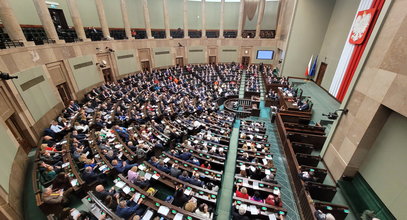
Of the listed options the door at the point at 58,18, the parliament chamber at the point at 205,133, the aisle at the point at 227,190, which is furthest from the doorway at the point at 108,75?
the aisle at the point at 227,190

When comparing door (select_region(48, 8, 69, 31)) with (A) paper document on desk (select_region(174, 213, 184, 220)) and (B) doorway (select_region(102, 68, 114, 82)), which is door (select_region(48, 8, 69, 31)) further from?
(A) paper document on desk (select_region(174, 213, 184, 220))

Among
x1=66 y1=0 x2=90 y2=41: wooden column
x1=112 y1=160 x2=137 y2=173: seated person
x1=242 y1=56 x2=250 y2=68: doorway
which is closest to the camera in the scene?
x1=112 y1=160 x2=137 y2=173: seated person

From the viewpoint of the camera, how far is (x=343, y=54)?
464 inches

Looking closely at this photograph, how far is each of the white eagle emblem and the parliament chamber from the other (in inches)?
3.9

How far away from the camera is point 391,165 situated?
4895 millimetres

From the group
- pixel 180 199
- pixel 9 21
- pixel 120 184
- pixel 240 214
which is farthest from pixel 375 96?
pixel 9 21

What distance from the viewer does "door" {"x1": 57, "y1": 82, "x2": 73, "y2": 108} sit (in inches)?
458

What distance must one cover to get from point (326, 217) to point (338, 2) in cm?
1762

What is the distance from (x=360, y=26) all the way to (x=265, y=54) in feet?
47.5

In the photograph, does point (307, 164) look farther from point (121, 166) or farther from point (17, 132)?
point (17, 132)

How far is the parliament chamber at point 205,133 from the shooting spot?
4770 mm

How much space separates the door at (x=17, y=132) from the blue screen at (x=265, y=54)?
82.7 feet

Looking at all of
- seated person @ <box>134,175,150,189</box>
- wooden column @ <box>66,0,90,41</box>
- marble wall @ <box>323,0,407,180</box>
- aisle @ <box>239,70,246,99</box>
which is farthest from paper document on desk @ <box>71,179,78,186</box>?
aisle @ <box>239,70,246,99</box>

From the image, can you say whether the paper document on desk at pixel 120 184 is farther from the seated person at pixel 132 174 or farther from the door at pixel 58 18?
the door at pixel 58 18
